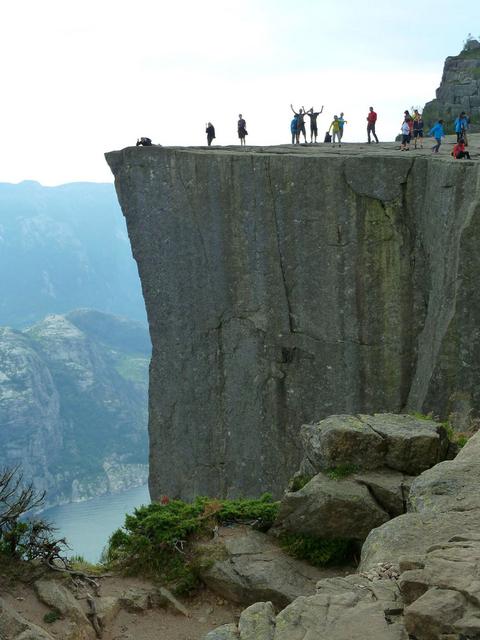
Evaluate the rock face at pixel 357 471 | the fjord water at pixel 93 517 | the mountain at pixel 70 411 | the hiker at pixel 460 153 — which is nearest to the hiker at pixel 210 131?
the hiker at pixel 460 153

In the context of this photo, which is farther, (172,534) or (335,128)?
(335,128)

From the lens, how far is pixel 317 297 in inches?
889

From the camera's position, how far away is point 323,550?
11.7 m

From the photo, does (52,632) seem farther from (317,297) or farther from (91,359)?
(91,359)

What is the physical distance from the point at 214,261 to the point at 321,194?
3.47 m

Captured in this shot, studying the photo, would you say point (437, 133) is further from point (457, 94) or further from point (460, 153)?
point (457, 94)

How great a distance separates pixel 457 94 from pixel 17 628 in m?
30.0

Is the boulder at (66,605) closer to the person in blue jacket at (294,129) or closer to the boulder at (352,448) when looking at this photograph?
the boulder at (352,448)

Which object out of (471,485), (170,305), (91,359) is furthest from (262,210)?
(91,359)

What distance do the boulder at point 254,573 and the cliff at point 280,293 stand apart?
9221mm

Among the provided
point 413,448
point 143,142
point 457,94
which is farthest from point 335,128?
point 413,448

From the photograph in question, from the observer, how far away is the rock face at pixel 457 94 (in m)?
34.0

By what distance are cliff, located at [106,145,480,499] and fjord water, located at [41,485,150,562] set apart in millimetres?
38055

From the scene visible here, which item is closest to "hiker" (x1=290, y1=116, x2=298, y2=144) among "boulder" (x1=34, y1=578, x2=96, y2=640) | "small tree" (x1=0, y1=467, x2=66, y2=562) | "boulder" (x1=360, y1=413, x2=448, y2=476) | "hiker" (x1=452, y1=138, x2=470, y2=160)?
"hiker" (x1=452, y1=138, x2=470, y2=160)
